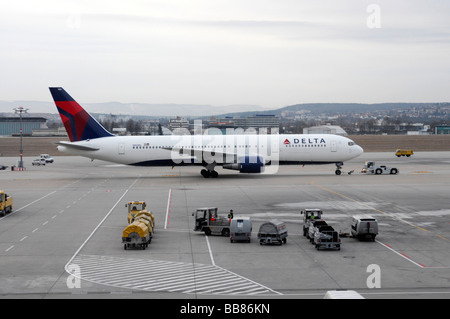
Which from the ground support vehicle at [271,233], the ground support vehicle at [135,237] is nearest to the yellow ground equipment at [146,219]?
the ground support vehicle at [135,237]

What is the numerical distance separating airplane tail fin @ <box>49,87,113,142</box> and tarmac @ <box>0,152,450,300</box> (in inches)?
458

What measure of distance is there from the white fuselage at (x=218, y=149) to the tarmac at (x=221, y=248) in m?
8.73

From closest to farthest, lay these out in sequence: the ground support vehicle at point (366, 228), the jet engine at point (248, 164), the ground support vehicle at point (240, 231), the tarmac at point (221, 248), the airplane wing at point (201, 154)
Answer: the tarmac at point (221, 248)
the ground support vehicle at point (366, 228)
the ground support vehicle at point (240, 231)
the jet engine at point (248, 164)
the airplane wing at point (201, 154)

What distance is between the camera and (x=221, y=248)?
31188mm

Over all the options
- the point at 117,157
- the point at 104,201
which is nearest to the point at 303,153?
the point at 117,157

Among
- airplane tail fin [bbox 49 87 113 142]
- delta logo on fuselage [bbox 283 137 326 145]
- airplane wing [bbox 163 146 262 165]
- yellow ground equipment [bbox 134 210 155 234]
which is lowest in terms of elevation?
yellow ground equipment [bbox 134 210 155 234]

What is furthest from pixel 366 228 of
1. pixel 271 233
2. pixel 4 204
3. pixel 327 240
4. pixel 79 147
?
pixel 79 147

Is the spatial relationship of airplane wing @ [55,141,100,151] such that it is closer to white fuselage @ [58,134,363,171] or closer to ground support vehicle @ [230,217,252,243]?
white fuselage @ [58,134,363,171]

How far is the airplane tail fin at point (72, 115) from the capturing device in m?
73.2

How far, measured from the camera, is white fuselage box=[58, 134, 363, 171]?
72062mm

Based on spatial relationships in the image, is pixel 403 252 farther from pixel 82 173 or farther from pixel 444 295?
pixel 82 173

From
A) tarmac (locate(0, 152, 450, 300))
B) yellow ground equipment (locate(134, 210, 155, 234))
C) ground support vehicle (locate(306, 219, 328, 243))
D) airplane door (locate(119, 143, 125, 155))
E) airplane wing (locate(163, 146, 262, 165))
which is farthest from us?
airplane door (locate(119, 143, 125, 155))

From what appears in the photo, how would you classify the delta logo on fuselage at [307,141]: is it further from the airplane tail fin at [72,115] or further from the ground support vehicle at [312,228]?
the ground support vehicle at [312,228]

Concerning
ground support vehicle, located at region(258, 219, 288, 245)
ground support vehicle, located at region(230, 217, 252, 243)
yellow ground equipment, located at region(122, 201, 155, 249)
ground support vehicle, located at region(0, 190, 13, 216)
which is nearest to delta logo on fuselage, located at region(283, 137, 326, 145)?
ground support vehicle, located at region(0, 190, 13, 216)
